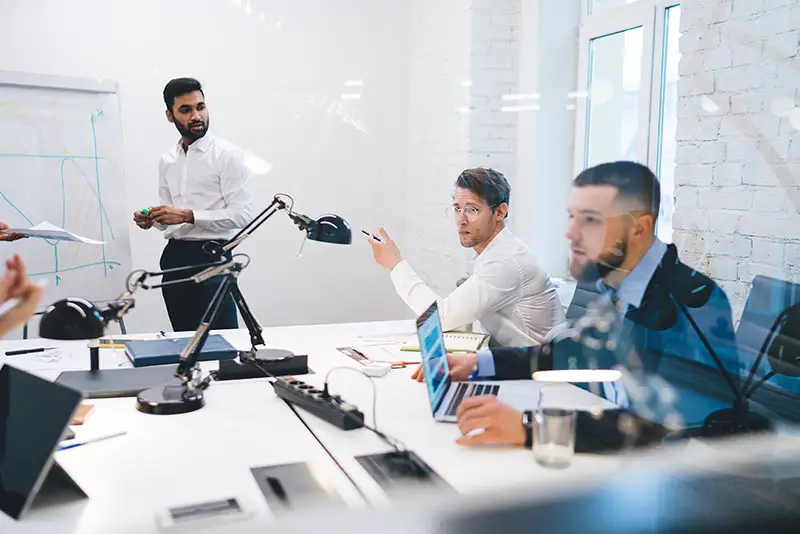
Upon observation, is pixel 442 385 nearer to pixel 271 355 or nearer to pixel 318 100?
pixel 271 355

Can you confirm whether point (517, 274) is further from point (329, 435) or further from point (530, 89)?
point (329, 435)

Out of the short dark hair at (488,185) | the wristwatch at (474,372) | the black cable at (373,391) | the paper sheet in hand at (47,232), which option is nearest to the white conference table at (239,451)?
the black cable at (373,391)

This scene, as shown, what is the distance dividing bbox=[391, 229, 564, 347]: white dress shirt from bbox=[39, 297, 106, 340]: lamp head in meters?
0.84

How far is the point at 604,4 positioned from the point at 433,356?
2.44 ft

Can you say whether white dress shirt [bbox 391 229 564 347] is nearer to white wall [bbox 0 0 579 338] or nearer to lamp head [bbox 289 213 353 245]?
lamp head [bbox 289 213 353 245]

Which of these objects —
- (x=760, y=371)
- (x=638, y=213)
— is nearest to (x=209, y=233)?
(x=638, y=213)

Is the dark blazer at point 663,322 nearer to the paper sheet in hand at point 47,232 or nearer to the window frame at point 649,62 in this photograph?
the window frame at point 649,62

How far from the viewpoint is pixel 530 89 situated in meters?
1.77

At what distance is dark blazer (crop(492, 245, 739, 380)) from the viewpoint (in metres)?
1.14

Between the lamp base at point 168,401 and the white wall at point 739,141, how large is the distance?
0.98 m

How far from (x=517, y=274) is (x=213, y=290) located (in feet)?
2.50

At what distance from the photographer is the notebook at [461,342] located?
1840mm

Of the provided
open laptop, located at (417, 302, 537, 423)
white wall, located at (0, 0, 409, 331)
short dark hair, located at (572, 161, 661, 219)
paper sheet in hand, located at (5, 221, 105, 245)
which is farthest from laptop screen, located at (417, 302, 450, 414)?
white wall, located at (0, 0, 409, 331)

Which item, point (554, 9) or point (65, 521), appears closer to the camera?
point (65, 521)
